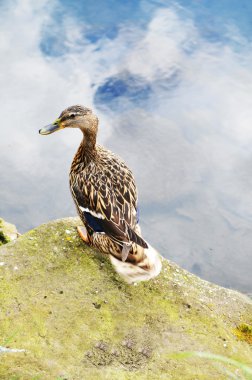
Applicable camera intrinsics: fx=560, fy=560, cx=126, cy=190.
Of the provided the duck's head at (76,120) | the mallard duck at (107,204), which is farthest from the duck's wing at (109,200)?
the duck's head at (76,120)

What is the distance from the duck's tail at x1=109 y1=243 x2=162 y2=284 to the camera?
480cm

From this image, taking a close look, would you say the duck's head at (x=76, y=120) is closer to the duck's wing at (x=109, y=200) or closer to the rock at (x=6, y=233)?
the duck's wing at (x=109, y=200)

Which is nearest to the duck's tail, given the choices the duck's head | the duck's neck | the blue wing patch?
the blue wing patch

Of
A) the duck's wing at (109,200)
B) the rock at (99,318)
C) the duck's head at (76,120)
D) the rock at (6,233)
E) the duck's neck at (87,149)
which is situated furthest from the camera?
the rock at (6,233)

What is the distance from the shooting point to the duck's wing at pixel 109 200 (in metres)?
4.78

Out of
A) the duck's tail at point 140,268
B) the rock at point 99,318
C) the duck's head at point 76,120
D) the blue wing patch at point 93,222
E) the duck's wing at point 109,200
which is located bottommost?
the rock at point 99,318

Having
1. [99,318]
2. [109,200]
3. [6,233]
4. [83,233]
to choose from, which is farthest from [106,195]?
[6,233]

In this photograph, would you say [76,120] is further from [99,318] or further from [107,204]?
[99,318]

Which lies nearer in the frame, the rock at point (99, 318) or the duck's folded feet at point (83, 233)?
the rock at point (99, 318)

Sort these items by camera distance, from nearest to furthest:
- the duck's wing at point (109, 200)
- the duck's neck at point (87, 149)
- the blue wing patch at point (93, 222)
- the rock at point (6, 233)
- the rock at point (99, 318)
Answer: the rock at point (99, 318), the duck's wing at point (109, 200), the blue wing patch at point (93, 222), the duck's neck at point (87, 149), the rock at point (6, 233)

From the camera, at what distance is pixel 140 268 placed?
4891 mm

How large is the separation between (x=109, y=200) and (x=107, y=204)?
43 millimetres

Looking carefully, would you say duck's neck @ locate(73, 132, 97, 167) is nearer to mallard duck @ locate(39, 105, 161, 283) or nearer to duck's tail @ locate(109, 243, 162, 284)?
mallard duck @ locate(39, 105, 161, 283)

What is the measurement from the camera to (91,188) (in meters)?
4.99
